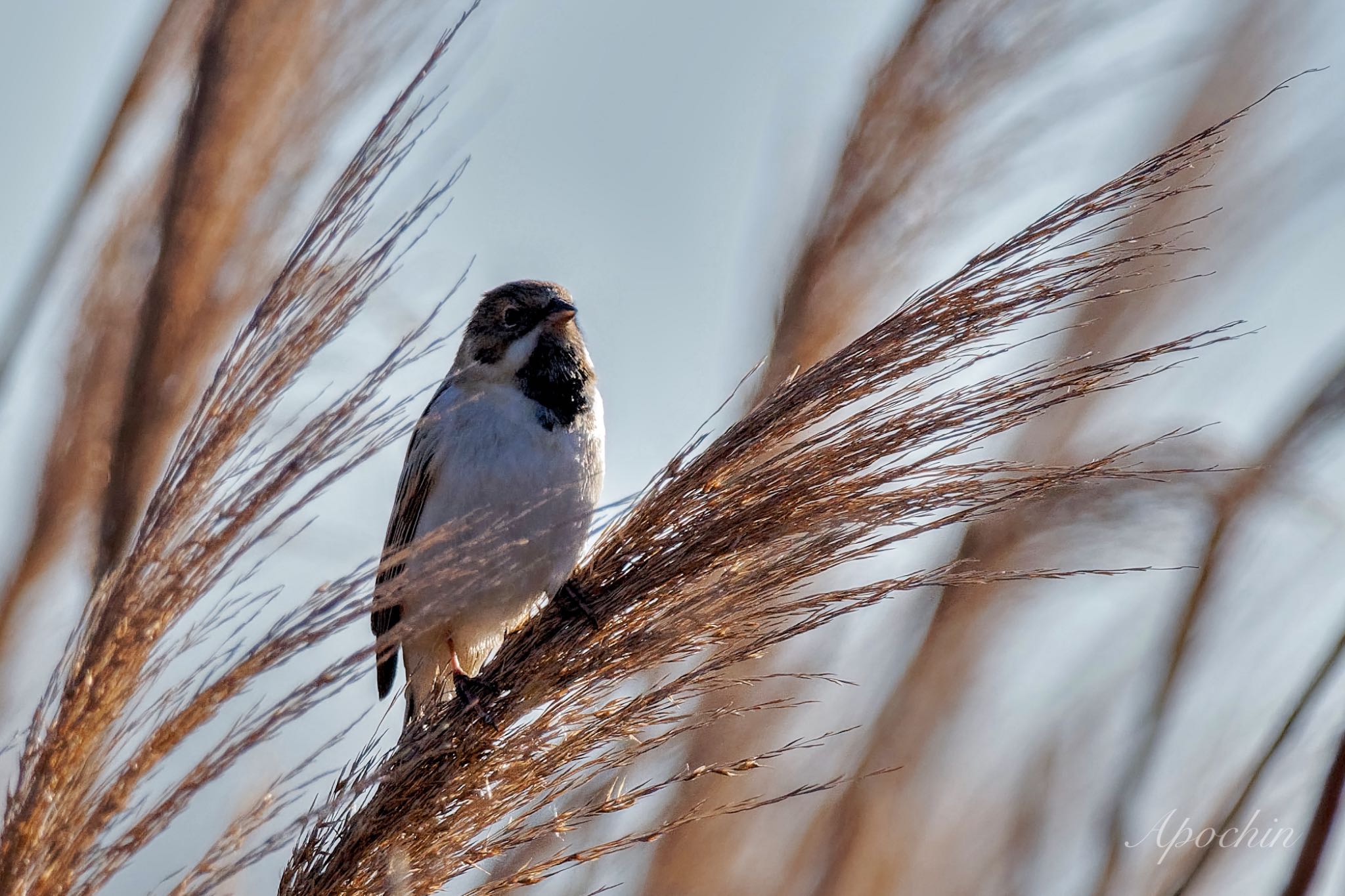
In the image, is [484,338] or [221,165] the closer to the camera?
[221,165]

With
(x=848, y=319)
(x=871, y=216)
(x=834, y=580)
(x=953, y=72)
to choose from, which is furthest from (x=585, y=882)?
(x=953, y=72)

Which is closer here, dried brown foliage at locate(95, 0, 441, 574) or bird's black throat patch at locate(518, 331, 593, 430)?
A: dried brown foliage at locate(95, 0, 441, 574)

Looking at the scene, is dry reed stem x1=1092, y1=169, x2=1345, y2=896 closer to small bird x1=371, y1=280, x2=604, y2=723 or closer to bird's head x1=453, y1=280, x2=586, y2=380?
small bird x1=371, y1=280, x2=604, y2=723

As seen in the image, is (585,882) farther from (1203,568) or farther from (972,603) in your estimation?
(1203,568)

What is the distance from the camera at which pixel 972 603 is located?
3176 mm

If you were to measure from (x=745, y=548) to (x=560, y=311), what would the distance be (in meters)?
2.23

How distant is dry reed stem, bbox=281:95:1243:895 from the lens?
2057 millimetres

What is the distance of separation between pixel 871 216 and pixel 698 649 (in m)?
1.17

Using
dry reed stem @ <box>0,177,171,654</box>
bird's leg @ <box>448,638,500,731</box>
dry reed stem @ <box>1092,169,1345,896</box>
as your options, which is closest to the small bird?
bird's leg @ <box>448,638,500,731</box>

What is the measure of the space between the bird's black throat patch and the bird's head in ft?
0.04

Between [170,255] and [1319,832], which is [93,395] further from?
[1319,832]

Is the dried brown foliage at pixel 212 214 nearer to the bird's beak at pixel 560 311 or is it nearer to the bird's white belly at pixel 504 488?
the bird's white belly at pixel 504 488

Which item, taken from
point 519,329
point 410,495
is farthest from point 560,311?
point 410,495

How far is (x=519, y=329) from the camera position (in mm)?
4332
